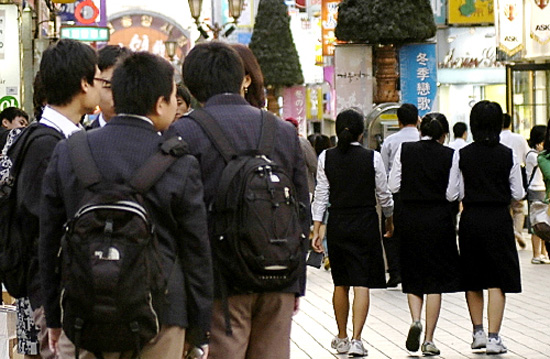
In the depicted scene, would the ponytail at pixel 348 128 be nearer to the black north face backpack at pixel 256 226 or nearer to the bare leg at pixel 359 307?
the bare leg at pixel 359 307

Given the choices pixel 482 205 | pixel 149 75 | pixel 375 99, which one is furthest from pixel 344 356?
pixel 375 99

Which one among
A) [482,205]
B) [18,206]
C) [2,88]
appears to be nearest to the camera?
[18,206]

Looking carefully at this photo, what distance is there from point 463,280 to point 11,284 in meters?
5.49

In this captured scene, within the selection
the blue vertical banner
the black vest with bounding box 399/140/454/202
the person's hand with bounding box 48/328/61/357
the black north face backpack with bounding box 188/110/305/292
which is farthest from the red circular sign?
the person's hand with bounding box 48/328/61/357

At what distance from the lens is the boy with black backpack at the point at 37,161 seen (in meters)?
5.89

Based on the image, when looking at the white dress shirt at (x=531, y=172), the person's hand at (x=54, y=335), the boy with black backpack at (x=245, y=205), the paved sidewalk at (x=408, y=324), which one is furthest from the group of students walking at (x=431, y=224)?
the white dress shirt at (x=531, y=172)

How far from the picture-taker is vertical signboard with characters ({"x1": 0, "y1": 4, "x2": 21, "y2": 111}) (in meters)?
17.5

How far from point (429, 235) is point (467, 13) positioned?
Answer: 2301cm

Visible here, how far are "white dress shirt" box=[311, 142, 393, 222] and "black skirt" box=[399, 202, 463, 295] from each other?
232 millimetres

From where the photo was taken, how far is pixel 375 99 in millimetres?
18219

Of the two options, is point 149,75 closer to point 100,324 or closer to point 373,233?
point 100,324

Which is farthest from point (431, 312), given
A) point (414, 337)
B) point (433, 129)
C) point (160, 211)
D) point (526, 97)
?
point (526, 97)

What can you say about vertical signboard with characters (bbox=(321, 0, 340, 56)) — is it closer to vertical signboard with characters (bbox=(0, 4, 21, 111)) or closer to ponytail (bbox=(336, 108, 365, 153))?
vertical signboard with characters (bbox=(0, 4, 21, 111))

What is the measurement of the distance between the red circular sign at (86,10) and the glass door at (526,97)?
584 inches
